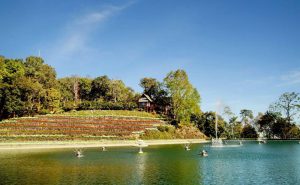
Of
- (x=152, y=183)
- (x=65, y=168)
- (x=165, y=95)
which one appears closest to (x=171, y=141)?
(x=165, y=95)

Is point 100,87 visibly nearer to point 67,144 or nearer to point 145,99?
point 145,99

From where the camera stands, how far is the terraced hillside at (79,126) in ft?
216

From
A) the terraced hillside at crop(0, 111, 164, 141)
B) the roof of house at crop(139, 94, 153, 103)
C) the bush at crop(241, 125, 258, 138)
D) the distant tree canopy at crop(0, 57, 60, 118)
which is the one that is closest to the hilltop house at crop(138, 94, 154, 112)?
the roof of house at crop(139, 94, 153, 103)

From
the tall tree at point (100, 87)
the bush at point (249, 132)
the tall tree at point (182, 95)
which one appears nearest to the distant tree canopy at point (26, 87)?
the tall tree at point (100, 87)

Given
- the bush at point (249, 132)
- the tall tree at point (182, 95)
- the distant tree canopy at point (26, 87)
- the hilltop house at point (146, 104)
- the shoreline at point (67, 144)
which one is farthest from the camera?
the bush at point (249, 132)

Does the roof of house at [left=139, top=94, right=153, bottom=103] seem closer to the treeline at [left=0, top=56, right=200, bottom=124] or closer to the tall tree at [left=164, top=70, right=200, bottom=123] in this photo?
the treeline at [left=0, top=56, right=200, bottom=124]

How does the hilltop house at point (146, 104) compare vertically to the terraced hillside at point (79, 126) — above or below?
above

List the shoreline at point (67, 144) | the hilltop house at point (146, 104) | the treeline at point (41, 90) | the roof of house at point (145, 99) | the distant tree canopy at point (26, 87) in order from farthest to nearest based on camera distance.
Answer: the roof of house at point (145, 99) → the hilltop house at point (146, 104) → the treeline at point (41, 90) → the distant tree canopy at point (26, 87) → the shoreline at point (67, 144)

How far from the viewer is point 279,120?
100m

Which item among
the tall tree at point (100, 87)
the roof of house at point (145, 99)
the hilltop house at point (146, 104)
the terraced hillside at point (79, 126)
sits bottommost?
the terraced hillside at point (79, 126)

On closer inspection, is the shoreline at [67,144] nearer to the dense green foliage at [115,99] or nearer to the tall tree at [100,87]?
the dense green foliage at [115,99]

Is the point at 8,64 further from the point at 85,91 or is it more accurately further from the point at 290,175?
the point at 290,175

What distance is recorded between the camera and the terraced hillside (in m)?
65.9

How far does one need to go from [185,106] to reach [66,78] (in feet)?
175
